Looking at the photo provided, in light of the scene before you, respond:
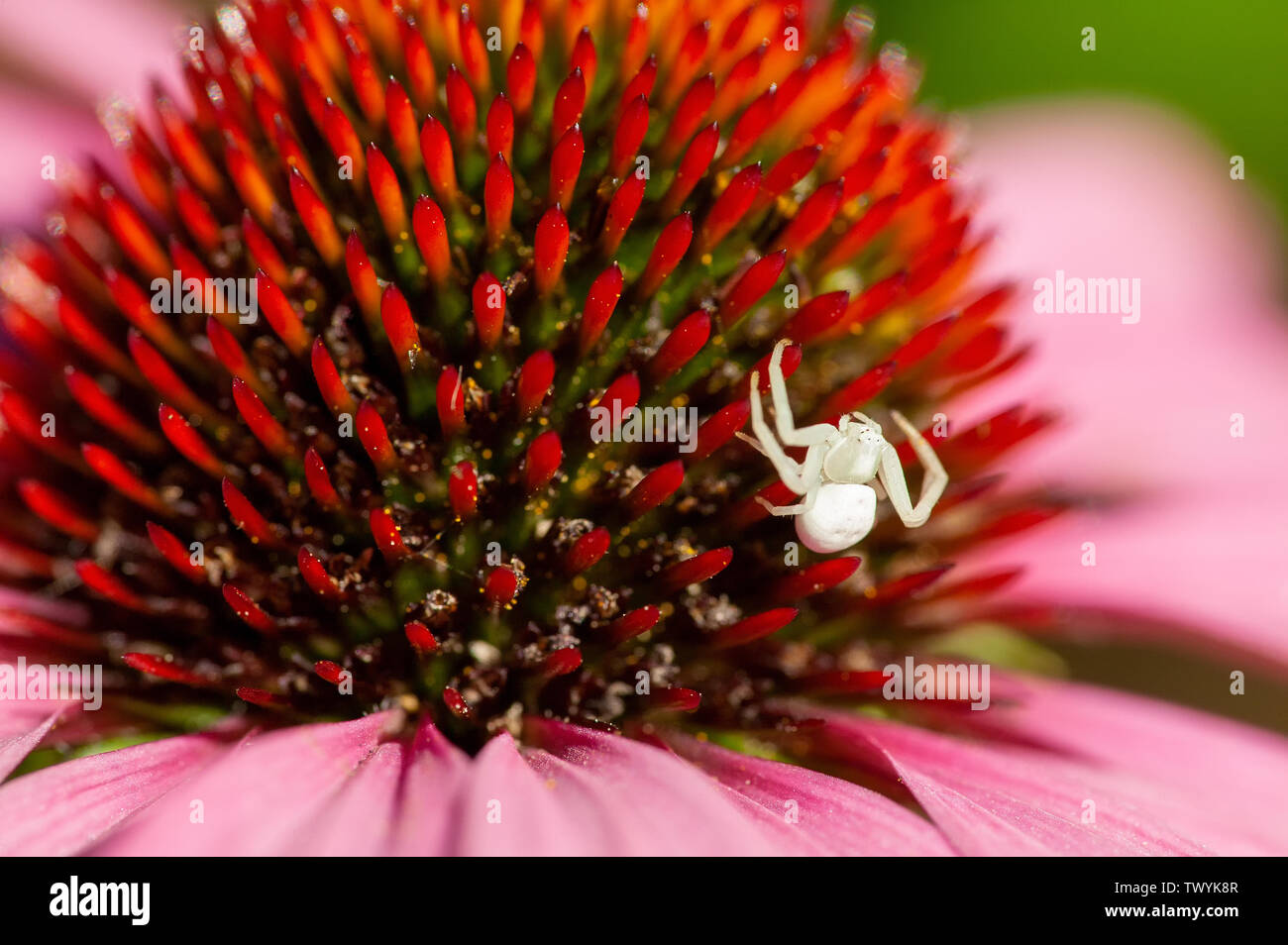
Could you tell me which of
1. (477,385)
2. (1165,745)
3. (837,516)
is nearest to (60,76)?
(477,385)

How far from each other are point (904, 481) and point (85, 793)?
848 mm

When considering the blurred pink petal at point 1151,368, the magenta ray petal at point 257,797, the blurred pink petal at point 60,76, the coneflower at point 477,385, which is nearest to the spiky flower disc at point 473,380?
the coneflower at point 477,385

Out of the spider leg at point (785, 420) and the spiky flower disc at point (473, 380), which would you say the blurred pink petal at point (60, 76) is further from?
the spider leg at point (785, 420)

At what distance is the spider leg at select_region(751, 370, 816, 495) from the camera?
3.93ft

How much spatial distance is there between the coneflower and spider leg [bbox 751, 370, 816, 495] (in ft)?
0.10

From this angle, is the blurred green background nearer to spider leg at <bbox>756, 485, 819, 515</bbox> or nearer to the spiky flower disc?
the spiky flower disc

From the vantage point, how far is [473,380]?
1198 mm

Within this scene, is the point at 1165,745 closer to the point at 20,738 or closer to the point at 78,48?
the point at 20,738

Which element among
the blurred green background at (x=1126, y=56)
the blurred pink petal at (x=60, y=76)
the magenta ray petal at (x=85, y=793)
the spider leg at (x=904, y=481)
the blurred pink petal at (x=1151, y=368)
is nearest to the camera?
the magenta ray petal at (x=85, y=793)

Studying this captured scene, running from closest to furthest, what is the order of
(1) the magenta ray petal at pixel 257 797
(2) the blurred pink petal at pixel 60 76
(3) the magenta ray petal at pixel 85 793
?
(1) the magenta ray petal at pixel 257 797
(3) the magenta ray petal at pixel 85 793
(2) the blurred pink petal at pixel 60 76

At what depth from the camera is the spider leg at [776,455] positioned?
1.20m

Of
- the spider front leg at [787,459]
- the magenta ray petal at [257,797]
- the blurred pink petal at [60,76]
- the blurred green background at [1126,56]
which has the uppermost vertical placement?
the blurred green background at [1126,56]

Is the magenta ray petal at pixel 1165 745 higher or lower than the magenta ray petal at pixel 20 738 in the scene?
lower
